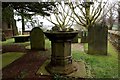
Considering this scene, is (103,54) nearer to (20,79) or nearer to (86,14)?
(20,79)

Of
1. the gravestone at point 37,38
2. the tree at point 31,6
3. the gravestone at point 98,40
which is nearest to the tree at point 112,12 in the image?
the gravestone at point 98,40

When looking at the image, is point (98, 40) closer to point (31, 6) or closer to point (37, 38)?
point (37, 38)

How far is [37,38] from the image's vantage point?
1056 centimetres

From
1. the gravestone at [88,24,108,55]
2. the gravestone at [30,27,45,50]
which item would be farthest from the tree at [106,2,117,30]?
the gravestone at [30,27,45,50]

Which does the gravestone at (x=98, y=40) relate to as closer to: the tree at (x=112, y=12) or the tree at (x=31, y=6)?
the tree at (x=31, y=6)

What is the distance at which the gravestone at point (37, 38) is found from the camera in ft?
34.3

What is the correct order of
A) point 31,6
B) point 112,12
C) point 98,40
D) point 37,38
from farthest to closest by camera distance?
point 112,12 < point 37,38 < point 31,6 < point 98,40

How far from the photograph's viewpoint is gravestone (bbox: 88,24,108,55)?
30.4 feet

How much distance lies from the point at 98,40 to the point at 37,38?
353 centimetres

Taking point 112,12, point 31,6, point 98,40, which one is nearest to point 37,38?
point 31,6

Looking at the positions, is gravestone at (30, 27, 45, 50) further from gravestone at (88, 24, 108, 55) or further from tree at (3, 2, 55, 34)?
gravestone at (88, 24, 108, 55)

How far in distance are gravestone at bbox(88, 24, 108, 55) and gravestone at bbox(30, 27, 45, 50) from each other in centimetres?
288

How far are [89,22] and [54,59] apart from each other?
1306 cm

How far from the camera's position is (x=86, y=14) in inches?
716
